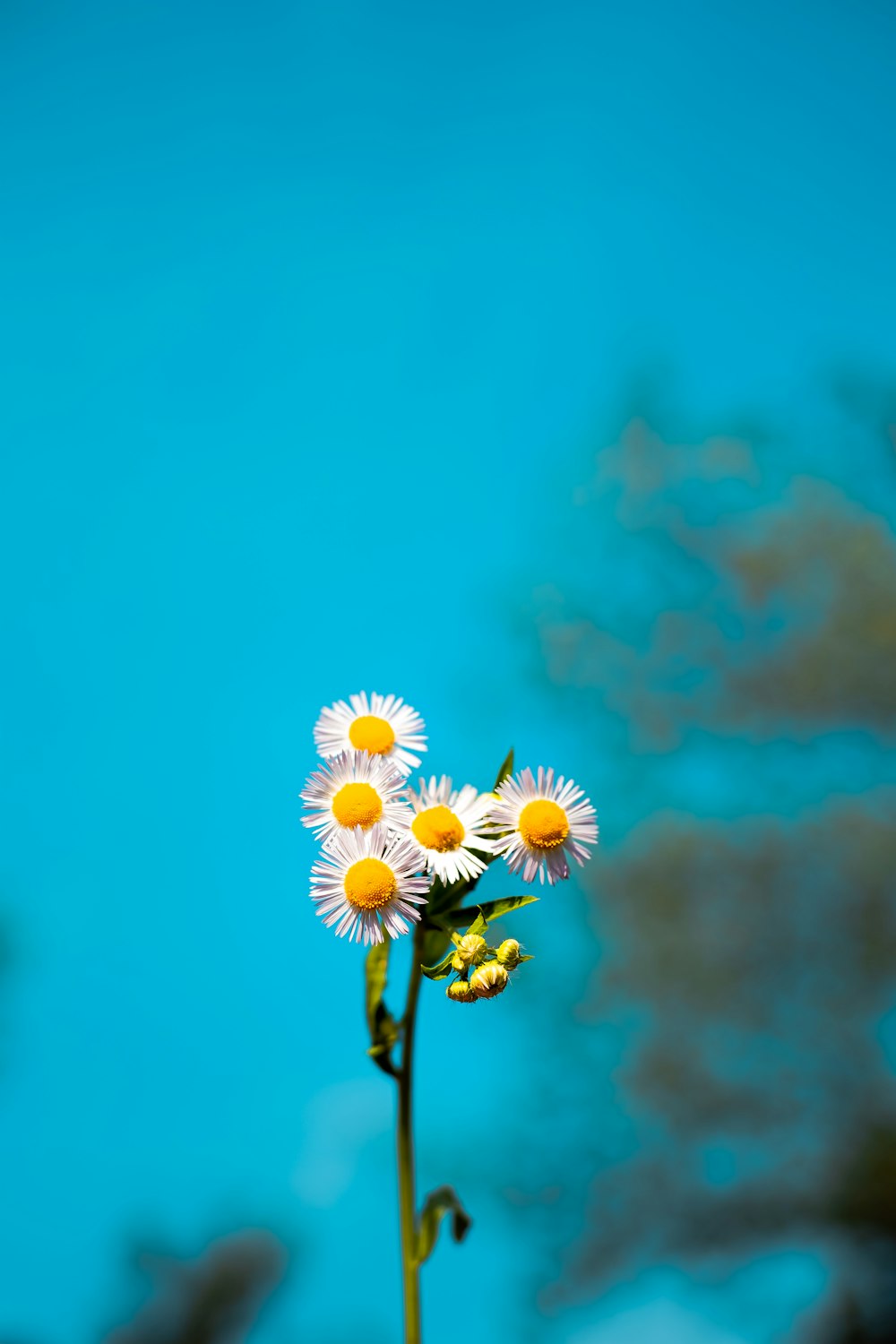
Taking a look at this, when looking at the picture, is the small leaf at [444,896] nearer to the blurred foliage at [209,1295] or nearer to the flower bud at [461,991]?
the flower bud at [461,991]

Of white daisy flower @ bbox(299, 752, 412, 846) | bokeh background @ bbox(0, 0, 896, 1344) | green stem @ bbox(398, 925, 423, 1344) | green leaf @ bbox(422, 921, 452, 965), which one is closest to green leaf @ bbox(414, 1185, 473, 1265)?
green stem @ bbox(398, 925, 423, 1344)

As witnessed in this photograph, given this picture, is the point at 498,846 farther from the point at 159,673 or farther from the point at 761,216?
the point at 761,216

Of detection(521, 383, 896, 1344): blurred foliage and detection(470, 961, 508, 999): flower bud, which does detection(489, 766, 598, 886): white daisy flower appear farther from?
detection(521, 383, 896, 1344): blurred foliage

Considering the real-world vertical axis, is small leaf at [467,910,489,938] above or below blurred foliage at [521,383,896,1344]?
below

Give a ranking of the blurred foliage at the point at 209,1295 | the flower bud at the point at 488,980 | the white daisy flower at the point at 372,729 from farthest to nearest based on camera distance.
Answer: the blurred foliage at the point at 209,1295, the white daisy flower at the point at 372,729, the flower bud at the point at 488,980

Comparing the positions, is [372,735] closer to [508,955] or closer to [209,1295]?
[508,955]

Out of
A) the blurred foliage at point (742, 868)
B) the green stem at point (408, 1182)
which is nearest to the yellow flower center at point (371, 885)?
the green stem at point (408, 1182)

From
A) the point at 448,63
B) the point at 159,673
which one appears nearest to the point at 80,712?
the point at 159,673
